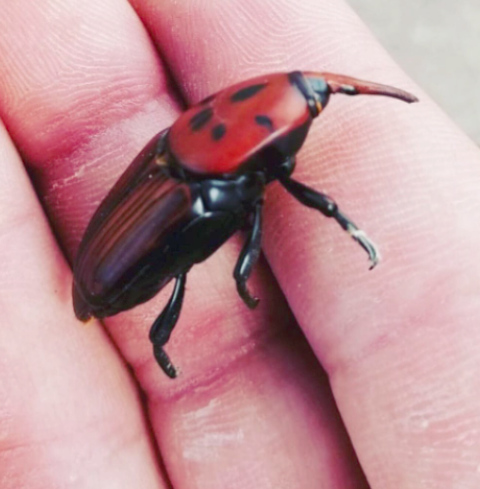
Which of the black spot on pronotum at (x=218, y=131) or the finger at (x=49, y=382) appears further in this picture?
the finger at (x=49, y=382)

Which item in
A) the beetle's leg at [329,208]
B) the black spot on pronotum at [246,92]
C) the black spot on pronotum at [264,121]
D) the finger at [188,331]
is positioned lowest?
the finger at [188,331]

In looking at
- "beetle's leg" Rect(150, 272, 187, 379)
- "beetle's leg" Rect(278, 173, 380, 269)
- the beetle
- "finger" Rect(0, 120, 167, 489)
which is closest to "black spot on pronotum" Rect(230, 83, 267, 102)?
the beetle

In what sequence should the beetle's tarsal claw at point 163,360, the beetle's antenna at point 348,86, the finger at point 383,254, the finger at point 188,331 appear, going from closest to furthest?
the beetle's antenna at point 348,86, the finger at point 383,254, the beetle's tarsal claw at point 163,360, the finger at point 188,331

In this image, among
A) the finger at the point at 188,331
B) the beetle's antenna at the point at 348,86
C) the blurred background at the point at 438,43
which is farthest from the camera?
the blurred background at the point at 438,43

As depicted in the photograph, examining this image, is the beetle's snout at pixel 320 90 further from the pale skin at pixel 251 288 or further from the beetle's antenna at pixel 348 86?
the pale skin at pixel 251 288

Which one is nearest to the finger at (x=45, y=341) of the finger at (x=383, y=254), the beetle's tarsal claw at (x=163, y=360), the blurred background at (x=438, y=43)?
the beetle's tarsal claw at (x=163, y=360)

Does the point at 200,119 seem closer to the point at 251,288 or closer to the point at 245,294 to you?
the point at 245,294

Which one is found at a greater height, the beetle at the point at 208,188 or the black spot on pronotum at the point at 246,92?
the black spot on pronotum at the point at 246,92

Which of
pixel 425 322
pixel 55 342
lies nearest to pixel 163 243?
pixel 55 342
